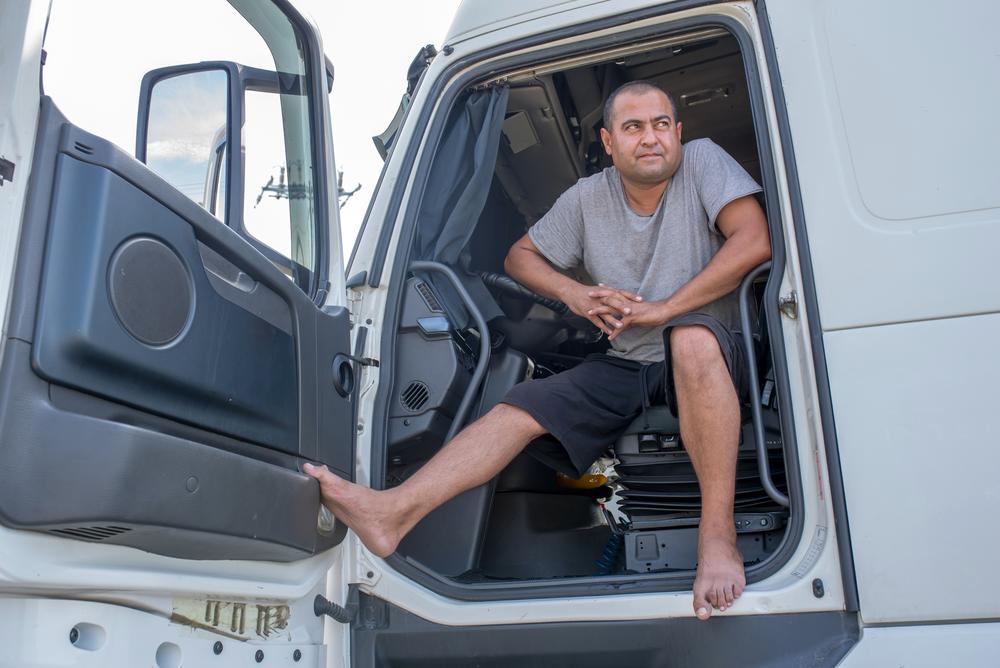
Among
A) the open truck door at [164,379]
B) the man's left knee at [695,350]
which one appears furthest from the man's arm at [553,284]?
the open truck door at [164,379]

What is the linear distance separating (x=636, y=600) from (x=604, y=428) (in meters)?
0.55

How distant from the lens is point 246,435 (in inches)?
65.1

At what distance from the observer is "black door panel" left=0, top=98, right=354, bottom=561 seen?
121 centimetres

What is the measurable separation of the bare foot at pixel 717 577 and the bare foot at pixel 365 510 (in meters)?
0.70

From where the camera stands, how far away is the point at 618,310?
233 cm

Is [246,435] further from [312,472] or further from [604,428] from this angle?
[604,428]

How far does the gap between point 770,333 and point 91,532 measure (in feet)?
4.60

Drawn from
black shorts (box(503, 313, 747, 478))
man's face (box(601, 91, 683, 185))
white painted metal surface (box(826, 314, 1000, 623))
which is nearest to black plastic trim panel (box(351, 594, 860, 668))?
white painted metal surface (box(826, 314, 1000, 623))

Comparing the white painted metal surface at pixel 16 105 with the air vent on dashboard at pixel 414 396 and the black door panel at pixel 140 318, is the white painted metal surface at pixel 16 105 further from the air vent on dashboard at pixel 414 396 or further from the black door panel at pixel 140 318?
the air vent on dashboard at pixel 414 396

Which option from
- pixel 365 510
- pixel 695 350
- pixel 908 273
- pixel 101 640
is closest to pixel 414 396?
pixel 365 510

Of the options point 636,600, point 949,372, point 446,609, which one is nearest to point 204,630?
point 446,609

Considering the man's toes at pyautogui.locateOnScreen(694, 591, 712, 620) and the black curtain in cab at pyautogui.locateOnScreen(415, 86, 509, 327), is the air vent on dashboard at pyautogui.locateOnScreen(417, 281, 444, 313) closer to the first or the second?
the black curtain in cab at pyautogui.locateOnScreen(415, 86, 509, 327)

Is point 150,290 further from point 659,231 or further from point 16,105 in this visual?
point 659,231

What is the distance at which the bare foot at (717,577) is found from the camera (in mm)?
1775
